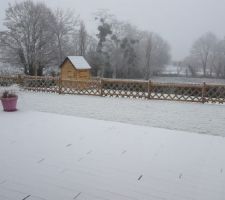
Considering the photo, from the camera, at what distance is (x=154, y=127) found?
19.9 ft

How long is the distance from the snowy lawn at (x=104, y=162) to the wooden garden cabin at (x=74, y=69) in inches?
297

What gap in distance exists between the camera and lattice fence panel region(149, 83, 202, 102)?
9.67 metres

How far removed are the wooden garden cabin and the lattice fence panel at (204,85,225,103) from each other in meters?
6.45

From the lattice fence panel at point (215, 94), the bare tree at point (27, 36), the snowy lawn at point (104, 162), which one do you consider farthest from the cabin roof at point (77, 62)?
the snowy lawn at point (104, 162)

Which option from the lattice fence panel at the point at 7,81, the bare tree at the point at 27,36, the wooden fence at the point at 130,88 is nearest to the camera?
the wooden fence at the point at 130,88

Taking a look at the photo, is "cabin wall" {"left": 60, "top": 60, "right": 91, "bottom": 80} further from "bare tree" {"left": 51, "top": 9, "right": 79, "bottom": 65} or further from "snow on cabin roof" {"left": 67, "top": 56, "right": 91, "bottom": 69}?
"bare tree" {"left": 51, "top": 9, "right": 79, "bottom": 65}

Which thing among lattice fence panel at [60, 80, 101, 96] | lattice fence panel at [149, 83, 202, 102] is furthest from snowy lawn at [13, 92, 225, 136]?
lattice fence panel at [60, 80, 101, 96]

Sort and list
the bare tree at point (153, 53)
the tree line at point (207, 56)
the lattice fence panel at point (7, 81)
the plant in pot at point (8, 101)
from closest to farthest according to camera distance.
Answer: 1. the plant in pot at point (8, 101)
2. the lattice fence panel at point (7, 81)
3. the bare tree at point (153, 53)
4. the tree line at point (207, 56)

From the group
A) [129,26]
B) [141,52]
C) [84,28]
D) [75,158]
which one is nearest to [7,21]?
[84,28]

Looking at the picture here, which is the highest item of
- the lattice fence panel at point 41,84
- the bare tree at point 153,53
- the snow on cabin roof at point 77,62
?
the bare tree at point 153,53

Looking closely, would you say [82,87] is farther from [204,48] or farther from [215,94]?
[204,48]

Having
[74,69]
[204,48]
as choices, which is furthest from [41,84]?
[204,48]

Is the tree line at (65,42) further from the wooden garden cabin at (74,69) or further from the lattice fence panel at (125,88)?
the lattice fence panel at (125,88)

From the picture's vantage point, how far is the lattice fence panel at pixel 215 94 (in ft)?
30.7
